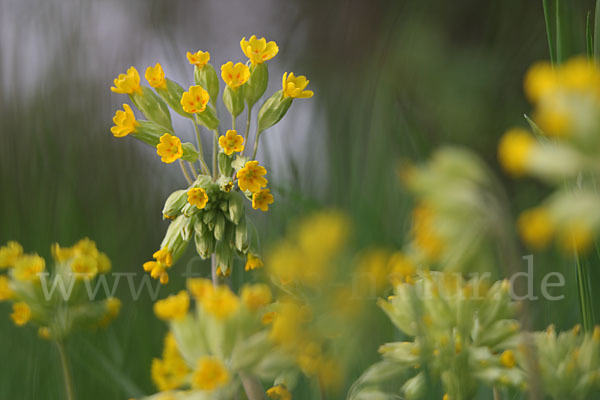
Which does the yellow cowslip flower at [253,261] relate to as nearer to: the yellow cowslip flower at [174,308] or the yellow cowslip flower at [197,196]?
the yellow cowslip flower at [197,196]

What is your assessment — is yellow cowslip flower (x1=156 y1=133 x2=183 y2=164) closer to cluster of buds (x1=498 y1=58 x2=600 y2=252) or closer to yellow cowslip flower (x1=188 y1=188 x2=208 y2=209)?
yellow cowslip flower (x1=188 y1=188 x2=208 y2=209)

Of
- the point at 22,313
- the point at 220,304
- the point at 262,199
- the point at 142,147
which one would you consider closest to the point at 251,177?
the point at 262,199

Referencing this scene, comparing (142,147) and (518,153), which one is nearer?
(518,153)

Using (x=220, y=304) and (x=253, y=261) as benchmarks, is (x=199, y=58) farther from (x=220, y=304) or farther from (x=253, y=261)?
(x=220, y=304)

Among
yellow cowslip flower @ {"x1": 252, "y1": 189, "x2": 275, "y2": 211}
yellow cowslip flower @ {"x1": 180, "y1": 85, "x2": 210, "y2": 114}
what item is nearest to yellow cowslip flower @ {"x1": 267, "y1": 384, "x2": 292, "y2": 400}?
yellow cowslip flower @ {"x1": 252, "y1": 189, "x2": 275, "y2": 211}

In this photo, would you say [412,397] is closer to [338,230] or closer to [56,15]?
[338,230]
